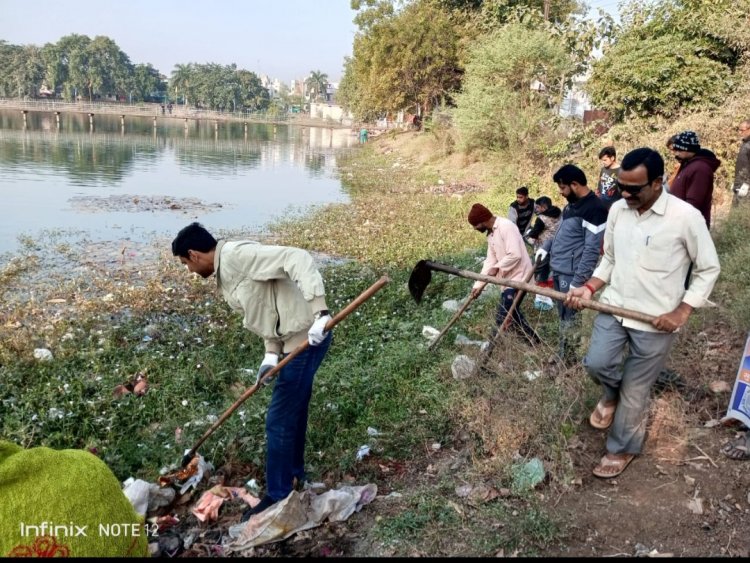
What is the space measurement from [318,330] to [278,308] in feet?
1.09

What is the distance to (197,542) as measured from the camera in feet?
9.71

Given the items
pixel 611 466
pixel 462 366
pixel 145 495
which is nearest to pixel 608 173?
pixel 462 366

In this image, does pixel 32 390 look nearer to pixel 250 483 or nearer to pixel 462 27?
pixel 250 483

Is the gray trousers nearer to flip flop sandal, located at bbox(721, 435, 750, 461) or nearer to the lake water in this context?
flip flop sandal, located at bbox(721, 435, 750, 461)

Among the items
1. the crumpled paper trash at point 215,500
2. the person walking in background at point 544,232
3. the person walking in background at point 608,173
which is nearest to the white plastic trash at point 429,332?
the person walking in background at point 544,232

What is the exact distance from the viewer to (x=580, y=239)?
173 inches

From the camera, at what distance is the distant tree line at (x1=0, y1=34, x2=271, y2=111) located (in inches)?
3206

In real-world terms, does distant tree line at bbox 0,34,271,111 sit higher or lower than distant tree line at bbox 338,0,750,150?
higher

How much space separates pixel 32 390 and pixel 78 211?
34.0 ft

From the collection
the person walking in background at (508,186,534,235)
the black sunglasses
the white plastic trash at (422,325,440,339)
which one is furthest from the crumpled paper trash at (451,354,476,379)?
the person walking in background at (508,186,534,235)

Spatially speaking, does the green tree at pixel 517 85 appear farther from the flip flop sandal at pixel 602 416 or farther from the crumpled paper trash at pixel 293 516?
the crumpled paper trash at pixel 293 516

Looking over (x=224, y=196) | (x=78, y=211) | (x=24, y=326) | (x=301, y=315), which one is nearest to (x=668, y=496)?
(x=301, y=315)

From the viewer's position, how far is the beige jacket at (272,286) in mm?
2848

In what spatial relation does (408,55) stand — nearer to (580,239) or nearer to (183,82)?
(580,239)
